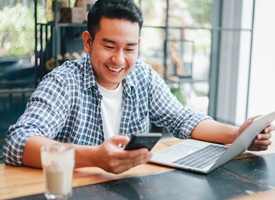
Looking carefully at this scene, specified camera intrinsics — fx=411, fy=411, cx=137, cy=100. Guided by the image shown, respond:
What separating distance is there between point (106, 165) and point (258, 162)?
56 cm

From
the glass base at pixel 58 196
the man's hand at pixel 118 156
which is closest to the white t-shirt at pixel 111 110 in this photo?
the man's hand at pixel 118 156

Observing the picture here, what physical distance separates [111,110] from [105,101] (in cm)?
5

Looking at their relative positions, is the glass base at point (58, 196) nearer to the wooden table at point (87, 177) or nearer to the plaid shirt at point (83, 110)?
the wooden table at point (87, 177)

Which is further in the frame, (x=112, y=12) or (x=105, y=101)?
(x=105, y=101)

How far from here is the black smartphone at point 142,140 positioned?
107cm

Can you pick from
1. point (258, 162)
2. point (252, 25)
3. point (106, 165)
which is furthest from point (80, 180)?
point (252, 25)

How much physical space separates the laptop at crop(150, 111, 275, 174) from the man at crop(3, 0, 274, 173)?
0.29 feet

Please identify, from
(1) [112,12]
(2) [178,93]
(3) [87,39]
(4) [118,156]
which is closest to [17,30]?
(2) [178,93]

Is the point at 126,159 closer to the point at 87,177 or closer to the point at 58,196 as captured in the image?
the point at 87,177

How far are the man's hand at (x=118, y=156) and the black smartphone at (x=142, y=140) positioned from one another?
15 millimetres

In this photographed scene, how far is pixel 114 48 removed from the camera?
5.17ft

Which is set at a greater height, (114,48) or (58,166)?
(114,48)

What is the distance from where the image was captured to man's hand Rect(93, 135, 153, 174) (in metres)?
1.13

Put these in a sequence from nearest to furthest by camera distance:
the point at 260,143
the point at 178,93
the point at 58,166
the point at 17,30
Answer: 1. the point at 58,166
2. the point at 260,143
3. the point at 17,30
4. the point at 178,93
